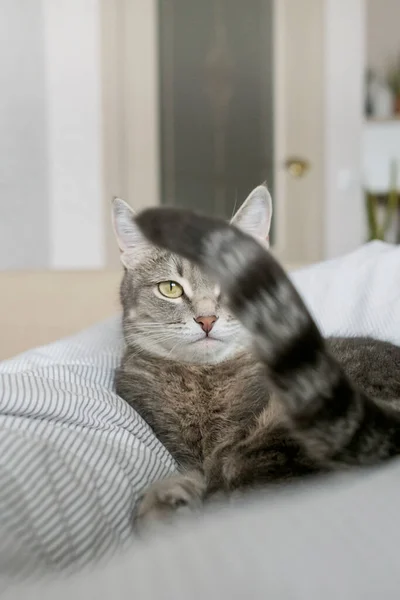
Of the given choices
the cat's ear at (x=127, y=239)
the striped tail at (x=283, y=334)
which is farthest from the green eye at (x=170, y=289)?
the striped tail at (x=283, y=334)

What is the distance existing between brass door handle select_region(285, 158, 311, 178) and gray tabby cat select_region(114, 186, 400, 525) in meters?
2.23

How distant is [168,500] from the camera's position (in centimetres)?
72

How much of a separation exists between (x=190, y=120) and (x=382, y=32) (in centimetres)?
146

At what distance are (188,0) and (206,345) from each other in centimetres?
279

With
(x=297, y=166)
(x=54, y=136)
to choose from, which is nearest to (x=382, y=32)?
(x=297, y=166)

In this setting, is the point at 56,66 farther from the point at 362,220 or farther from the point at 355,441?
the point at 355,441

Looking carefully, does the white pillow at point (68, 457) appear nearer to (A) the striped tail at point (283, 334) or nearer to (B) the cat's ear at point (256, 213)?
(A) the striped tail at point (283, 334)

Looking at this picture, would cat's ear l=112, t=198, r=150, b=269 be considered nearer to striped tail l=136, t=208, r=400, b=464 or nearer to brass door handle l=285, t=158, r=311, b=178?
striped tail l=136, t=208, r=400, b=464

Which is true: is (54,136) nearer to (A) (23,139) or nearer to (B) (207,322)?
(A) (23,139)

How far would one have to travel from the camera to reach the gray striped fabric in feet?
1.76

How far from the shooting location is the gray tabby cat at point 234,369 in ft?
1.54

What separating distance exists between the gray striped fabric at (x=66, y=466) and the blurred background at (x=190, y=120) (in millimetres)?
2180

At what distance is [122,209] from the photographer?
3.81 ft

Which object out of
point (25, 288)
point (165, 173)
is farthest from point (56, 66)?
point (25, 288)
